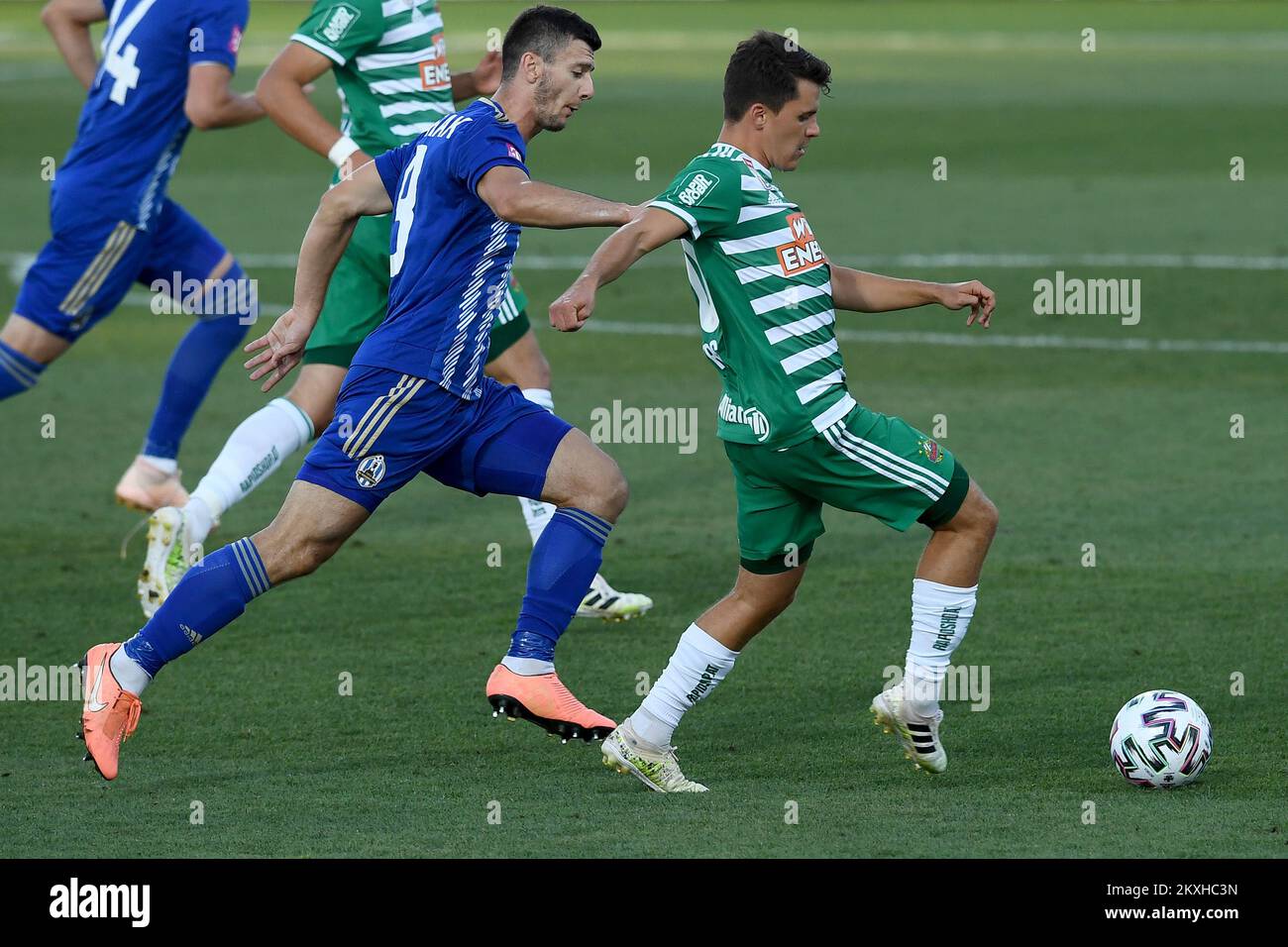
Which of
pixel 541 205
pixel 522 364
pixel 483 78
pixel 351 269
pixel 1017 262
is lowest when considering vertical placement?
pixel 522 364

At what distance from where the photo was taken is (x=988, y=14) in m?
47.5

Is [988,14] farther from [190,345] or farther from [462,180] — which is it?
[462,180]

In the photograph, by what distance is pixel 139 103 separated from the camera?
8688mm

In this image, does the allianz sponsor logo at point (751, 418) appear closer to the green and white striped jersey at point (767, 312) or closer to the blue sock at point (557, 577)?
the green and white striped jersey at point (767, 312)

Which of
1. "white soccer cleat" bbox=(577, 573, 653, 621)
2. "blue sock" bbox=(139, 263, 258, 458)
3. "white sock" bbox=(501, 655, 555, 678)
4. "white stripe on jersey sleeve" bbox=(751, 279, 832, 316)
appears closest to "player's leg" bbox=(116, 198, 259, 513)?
"blue sock" bbox=(139, 263, 258, 458)

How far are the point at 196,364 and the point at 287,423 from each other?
1480 mm

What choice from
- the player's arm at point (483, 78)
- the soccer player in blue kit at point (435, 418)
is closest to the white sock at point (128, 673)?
the soccer player in blue kit at point (435, 418)

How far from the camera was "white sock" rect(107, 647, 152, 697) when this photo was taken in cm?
570

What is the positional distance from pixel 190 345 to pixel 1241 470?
490 centimetres

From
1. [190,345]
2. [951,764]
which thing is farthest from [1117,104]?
[951,764]

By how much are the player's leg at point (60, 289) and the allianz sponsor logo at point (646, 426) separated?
9.78 feet

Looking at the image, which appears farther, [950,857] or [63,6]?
[63,6]

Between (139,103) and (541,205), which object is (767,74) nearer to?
(541,205)

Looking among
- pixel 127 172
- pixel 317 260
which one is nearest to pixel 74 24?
pixel 127 172
